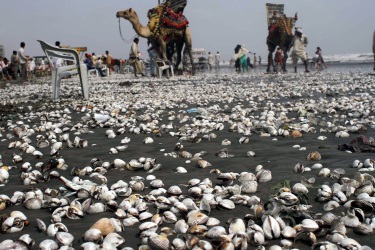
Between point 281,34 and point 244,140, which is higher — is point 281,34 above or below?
→ above

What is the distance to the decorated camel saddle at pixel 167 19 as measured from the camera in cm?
2071

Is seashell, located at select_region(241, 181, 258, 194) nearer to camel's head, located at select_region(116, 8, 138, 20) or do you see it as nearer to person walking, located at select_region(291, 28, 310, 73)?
camel's head, located at select_region(116, 8, 138, 20)

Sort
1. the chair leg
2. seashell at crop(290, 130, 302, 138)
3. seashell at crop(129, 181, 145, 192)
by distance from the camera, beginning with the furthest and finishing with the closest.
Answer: the chair leg < seashell at crop(290, 130, 302, 138) < seashell at crop(129, 181, 145, 192)

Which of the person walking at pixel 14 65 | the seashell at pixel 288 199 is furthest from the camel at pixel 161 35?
the seashell at pixel 288 199

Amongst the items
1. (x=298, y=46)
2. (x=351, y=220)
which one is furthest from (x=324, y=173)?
(x=298, y=46)

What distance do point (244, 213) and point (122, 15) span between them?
62.5 ft

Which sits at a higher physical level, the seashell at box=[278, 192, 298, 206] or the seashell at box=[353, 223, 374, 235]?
the seashell at box=[278, 192, 298, 206]

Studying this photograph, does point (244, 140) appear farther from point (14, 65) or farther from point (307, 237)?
point (14, 65)

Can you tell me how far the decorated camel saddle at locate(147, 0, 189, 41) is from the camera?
67.9 feet

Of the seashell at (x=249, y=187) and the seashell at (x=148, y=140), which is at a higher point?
the seashell at (x=148, y=140)

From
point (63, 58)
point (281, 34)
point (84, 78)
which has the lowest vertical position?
point (84, 78)

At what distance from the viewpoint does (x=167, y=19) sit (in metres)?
21.1

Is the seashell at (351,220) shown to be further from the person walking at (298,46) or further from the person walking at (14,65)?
the person walking at (14,65)

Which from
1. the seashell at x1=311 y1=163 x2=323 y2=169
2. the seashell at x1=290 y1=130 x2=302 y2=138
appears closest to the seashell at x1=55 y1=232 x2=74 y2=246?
the seashell at x1=311 y1=163 x2=323 y2=169
